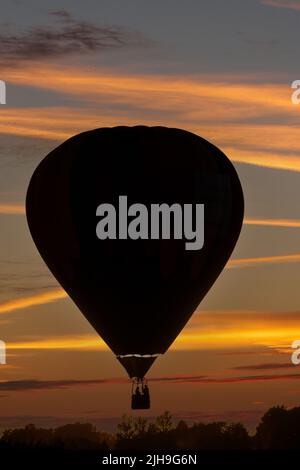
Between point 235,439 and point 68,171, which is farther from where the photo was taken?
point 235,439

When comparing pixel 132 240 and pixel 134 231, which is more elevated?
pixel 134 231

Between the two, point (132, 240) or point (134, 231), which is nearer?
point (132, 240)

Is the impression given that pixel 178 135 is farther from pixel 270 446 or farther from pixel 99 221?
pixel 270 446
